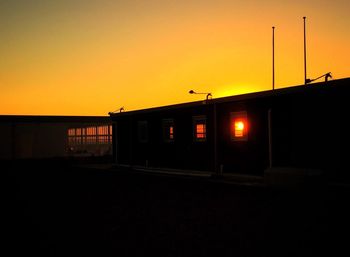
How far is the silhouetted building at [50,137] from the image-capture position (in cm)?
3725

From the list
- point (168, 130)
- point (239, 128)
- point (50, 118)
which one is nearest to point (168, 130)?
A: point (168, 130)

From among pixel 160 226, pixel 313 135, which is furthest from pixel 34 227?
pixel 313 135

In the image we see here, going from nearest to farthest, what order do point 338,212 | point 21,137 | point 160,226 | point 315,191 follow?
point 160,226, point 338,212, point 315,191, point 21,137

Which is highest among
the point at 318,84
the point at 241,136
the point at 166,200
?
the point at 318,84

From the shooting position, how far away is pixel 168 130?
21625 millimetres

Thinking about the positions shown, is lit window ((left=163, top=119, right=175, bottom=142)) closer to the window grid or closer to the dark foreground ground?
the dark foreground ground

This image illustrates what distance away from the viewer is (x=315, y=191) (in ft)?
41.5

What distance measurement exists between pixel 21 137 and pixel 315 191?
33.0m

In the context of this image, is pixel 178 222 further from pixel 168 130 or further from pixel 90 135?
pixel 90 135

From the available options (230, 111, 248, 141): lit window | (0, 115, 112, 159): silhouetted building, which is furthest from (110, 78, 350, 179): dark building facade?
(0, 115, 112, 159): silhouetted building

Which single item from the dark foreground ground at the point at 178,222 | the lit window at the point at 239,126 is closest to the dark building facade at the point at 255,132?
the lit window at the point at 239,126

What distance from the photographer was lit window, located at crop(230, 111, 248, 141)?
16.4 metres

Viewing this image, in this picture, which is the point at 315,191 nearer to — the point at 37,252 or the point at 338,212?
the point at 338,212

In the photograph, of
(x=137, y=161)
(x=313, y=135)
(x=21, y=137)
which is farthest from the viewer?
(x=21, y=137)
